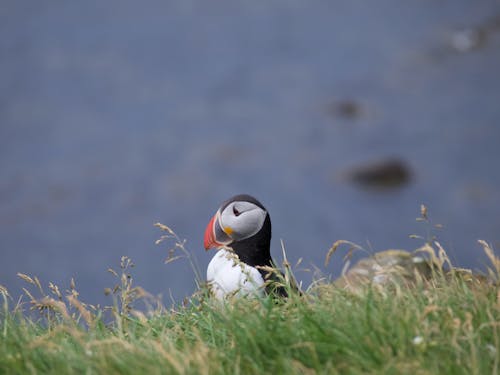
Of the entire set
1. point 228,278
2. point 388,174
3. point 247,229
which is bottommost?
point 388,174

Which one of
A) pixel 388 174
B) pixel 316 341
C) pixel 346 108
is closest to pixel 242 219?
pixel 316 341

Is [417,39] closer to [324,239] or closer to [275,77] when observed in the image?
[275,77]

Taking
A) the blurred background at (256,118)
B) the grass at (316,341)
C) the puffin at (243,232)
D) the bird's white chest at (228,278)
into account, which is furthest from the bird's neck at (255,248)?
the blurred background at (256,118)

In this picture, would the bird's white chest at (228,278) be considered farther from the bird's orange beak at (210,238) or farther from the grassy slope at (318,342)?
the grassy slope at (318,342)

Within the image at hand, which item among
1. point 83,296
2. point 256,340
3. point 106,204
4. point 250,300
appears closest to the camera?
point 256,340

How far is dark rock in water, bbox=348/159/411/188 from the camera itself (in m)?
24.7

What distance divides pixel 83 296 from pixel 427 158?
11.1 metres

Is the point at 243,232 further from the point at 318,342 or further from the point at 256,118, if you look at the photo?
the point at 256,118

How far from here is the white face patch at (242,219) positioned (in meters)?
4.63

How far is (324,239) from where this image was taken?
22125 millimetres

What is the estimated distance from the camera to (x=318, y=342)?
3.22 metres

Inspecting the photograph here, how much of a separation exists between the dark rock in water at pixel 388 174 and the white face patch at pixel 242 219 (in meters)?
20.2

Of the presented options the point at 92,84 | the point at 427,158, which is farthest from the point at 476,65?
the point at 92,84

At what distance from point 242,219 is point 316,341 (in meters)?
1.47
